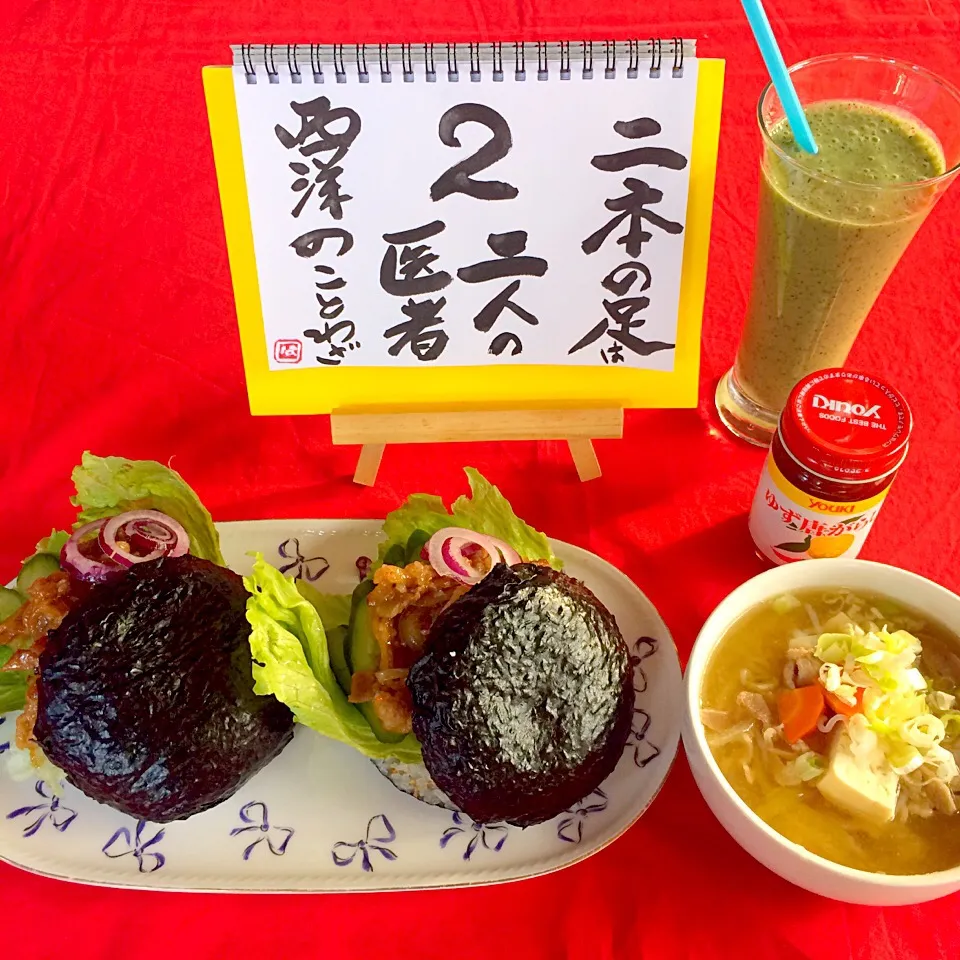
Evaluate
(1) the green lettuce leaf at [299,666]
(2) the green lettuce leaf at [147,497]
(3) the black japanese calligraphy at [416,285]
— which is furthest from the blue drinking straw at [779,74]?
(2) the green lettuce leaf at [147,497]

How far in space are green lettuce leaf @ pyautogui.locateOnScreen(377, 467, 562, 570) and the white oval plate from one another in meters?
0.28

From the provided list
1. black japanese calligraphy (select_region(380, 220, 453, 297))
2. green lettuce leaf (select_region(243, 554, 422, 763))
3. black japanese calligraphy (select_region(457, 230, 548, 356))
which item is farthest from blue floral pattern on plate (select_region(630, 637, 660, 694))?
black japanese calligraphy (select_region(380, 220, 453, 297))

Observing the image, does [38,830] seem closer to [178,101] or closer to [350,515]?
[350,515]

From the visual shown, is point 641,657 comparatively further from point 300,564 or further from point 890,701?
point 300,564

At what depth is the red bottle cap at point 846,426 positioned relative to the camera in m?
1.37

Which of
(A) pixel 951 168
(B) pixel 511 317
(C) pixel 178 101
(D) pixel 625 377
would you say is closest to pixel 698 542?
(D) pixel 625 377

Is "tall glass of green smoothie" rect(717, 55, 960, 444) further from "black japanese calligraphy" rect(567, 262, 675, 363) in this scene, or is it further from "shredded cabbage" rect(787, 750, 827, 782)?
"shredded cabbage" rect(787, 750, 827, 782)

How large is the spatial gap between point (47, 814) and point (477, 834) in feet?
2.06

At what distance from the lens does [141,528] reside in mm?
1458

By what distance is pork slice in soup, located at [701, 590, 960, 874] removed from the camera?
1220mm

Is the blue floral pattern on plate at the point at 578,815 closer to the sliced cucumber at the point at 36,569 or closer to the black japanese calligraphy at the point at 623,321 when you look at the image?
the black japanese calligraphy at the point at 623,321

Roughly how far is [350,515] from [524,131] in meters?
0.76

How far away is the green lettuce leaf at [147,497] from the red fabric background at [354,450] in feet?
0.57

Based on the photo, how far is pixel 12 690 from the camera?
1.42m
